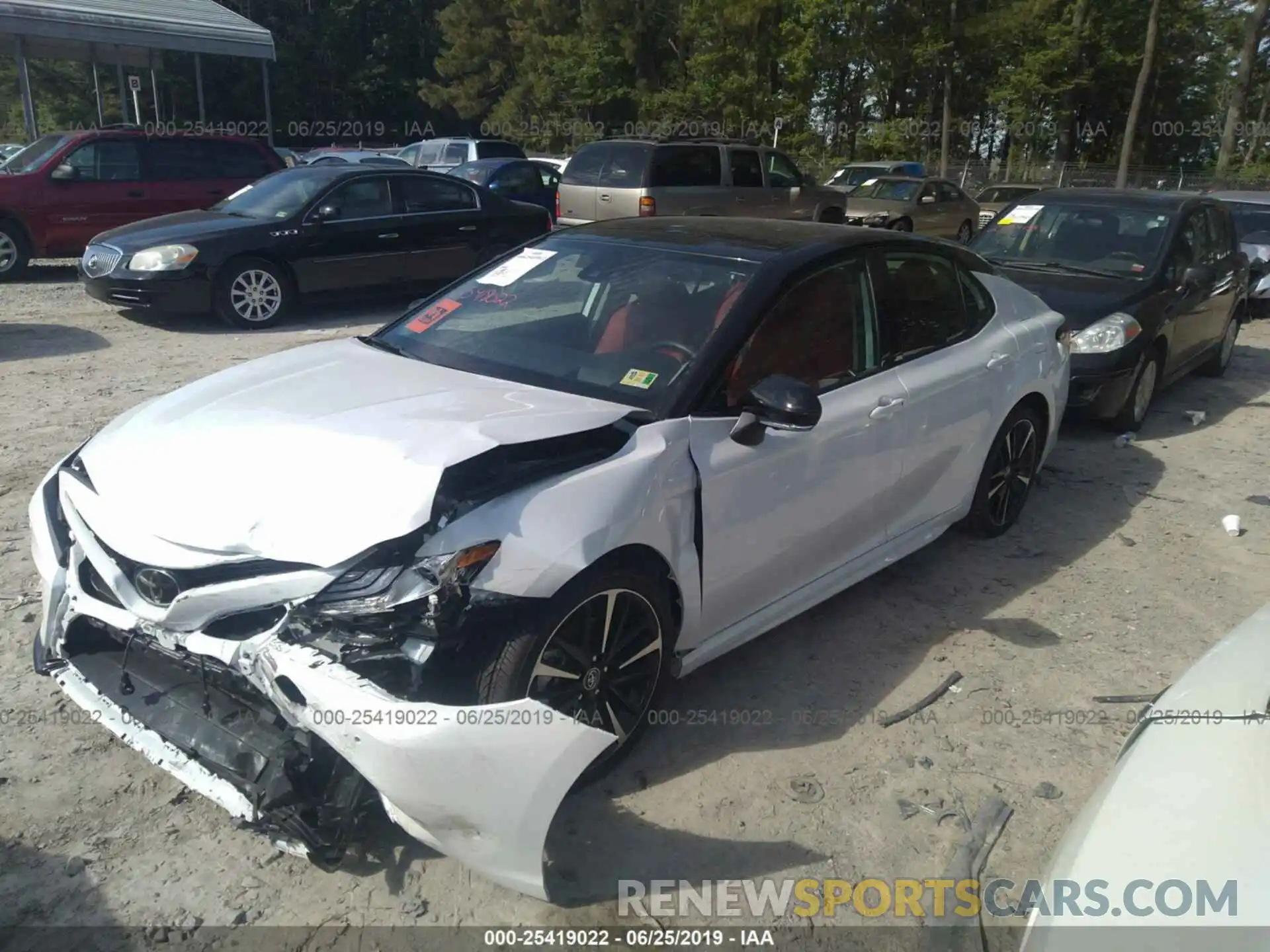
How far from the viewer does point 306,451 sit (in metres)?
2.85

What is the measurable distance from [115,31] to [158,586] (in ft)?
72.6

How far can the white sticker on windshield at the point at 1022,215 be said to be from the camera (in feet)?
27.0

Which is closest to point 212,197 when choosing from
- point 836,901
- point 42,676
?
point 42,676

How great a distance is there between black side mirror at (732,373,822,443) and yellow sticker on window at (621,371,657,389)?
33 centimetres

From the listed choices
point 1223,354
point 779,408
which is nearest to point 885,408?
point 779,408

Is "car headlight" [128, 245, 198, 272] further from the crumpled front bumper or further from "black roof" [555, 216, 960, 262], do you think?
the crumpled front bumper

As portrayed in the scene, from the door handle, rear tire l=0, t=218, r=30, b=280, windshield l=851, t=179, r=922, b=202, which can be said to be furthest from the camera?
windshield l=851, t=179, r=922, b=202

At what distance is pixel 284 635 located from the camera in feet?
8.15

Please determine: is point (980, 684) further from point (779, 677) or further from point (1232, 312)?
point (1232, 312)

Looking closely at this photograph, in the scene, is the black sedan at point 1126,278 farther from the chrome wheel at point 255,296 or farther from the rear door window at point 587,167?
the rear door window at point 587,167

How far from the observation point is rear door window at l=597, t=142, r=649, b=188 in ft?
45.2

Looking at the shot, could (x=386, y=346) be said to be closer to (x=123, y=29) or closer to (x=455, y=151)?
(x=123, y=29)

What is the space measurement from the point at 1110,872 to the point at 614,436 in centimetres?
176

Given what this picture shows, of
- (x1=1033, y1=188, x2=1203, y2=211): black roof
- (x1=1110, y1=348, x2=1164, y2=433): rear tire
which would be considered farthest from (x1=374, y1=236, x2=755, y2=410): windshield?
(x1=1033, y1=188, x2=1203, y2=211): black roof
